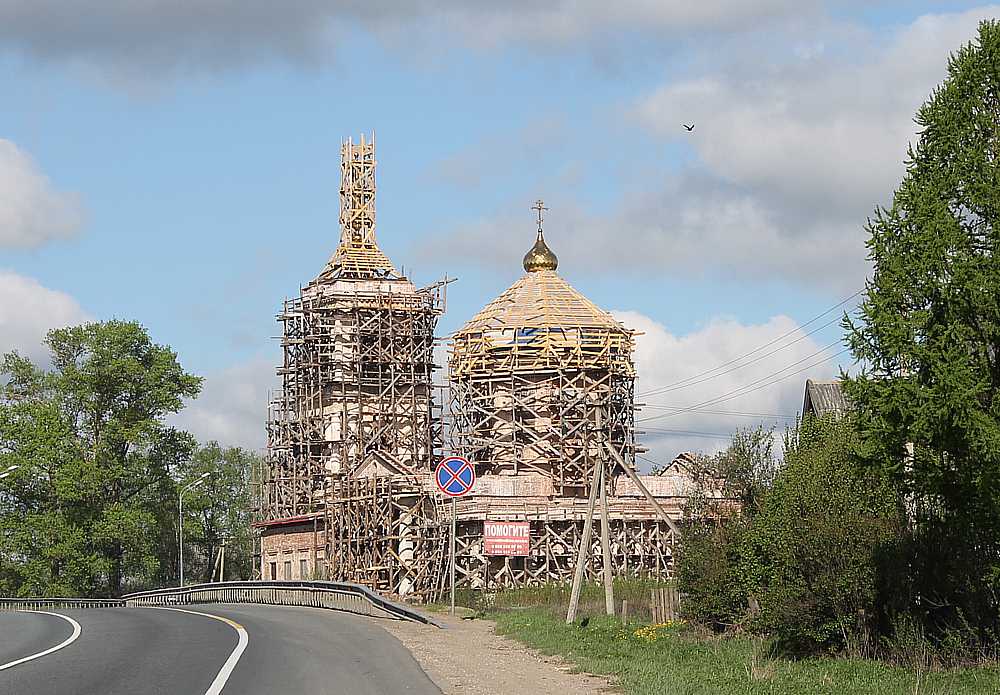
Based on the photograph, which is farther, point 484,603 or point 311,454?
point 311,454

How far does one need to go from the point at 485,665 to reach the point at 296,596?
20.9 metres

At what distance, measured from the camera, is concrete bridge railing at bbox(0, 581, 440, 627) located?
104 ft

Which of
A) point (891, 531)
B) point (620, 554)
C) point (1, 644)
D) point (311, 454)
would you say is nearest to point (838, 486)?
point (891, 531)

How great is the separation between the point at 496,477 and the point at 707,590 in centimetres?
2882

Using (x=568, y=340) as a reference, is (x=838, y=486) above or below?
below

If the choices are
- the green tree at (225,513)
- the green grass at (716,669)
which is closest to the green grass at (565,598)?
the green grass at (716,669)

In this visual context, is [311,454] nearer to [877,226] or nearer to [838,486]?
[838,486]

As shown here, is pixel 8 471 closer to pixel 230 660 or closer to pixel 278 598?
pixel 278 598

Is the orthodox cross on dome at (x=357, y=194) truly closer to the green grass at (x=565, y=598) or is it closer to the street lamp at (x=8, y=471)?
the street lamp at (x=8, y=471)

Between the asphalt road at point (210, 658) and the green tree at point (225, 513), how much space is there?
55.6m

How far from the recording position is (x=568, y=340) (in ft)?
196

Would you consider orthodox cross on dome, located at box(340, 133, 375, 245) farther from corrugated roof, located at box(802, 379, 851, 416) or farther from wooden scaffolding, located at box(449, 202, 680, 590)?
corrugated roof, located at box(802, 379, 851, 416)

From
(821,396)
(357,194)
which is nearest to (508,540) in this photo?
(821,396)

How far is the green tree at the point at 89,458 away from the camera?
63312 mm
